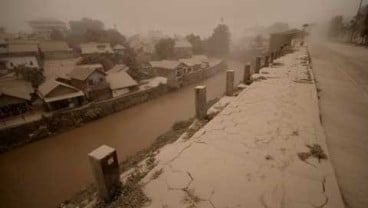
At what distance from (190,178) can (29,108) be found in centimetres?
1667

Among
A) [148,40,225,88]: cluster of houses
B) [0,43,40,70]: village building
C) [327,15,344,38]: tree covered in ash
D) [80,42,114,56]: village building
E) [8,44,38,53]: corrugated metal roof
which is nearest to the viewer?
[148,40,225,88]: cluster of houses

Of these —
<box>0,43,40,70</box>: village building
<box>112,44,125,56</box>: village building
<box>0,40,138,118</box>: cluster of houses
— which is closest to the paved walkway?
<box>0,40,138,118</box>: cluster of houses

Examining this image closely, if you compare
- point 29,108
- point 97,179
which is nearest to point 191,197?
point 97,179

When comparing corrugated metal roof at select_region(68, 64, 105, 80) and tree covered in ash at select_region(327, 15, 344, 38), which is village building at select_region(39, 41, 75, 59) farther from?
tree covered in ash at select_region(327, 15, 344, 38)

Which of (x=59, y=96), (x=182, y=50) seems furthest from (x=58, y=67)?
(x=182, y=50)

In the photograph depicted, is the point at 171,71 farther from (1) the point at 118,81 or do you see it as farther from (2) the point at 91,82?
(2) the point at 91,82

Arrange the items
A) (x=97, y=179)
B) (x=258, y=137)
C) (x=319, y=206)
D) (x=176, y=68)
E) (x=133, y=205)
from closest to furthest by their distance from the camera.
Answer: (x=319, y=206)
(x=133, y=205)
(x=97, y=179)
(x=258, y=137)
(x=176, y=68)

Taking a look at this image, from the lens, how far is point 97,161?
2.51 m

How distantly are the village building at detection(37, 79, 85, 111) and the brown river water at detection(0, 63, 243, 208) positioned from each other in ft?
8.04

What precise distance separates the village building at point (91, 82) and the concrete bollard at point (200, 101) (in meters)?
13.6

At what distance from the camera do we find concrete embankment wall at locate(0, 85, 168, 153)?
1160cm

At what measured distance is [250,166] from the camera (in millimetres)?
Answer: 2998

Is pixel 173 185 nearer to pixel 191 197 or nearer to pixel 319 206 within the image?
pixel 191 197

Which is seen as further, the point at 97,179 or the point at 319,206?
the point at 97,179
